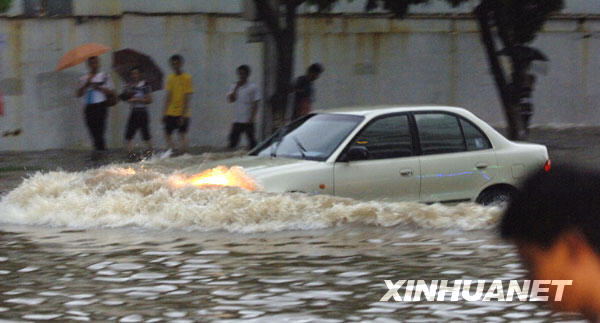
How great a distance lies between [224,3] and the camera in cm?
2023

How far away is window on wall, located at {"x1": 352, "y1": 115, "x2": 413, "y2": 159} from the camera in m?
9.99

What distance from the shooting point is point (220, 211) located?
31.1 ft

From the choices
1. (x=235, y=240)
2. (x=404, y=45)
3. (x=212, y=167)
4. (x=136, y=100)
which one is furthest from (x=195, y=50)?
(x=235, y=240)

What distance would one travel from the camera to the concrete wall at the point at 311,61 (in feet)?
58.9

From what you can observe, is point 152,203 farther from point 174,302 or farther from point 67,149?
point 67,149

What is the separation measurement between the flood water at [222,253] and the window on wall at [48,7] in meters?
8.50

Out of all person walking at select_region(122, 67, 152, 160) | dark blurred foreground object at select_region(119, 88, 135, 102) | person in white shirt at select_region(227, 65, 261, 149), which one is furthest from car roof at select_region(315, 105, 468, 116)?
dark blurred foreground object at select_region(119, 88, 135, 102)

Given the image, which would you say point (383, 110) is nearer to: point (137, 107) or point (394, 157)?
point (394, 157)

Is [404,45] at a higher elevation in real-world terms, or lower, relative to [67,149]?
higher

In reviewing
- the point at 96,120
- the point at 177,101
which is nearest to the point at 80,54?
the point at 96,120

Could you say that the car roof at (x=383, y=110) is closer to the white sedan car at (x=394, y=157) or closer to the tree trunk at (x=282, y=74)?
the white sedan car at (x=394, y=157)

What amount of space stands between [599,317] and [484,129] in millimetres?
6881

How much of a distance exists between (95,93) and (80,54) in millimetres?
766

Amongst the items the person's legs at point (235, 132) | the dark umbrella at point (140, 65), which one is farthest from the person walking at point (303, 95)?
the dark umbrella at point (140, 65)
